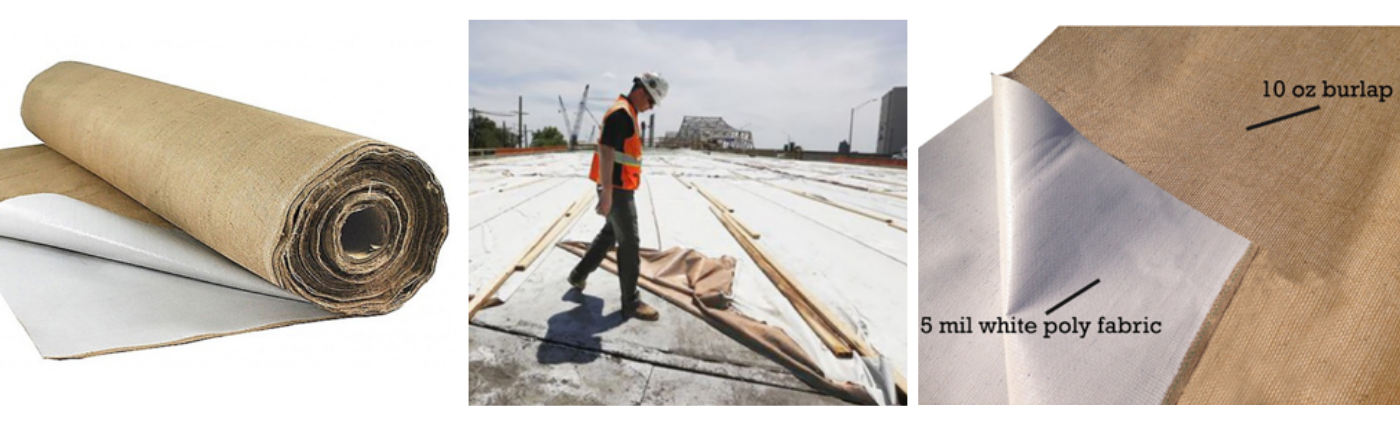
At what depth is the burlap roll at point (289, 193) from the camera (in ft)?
6.43

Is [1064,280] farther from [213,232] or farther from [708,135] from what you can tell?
[213,232]

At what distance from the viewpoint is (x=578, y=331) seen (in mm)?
2445

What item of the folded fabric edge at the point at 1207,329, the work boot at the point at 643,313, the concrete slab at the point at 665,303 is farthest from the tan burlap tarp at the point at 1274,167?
the work boot at the point at 643,313

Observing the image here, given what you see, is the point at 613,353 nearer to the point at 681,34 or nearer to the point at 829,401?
the point at 829,401

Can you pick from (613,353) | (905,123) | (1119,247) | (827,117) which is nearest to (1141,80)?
(1119,247)

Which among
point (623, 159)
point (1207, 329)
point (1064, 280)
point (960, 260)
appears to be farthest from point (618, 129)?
point (1207, 329)

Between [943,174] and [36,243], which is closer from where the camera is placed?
[943,174]

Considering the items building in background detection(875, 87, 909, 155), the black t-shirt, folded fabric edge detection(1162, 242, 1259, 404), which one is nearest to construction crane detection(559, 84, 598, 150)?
the black t-shirt

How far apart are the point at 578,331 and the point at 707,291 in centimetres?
46

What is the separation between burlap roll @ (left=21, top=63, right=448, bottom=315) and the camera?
1.96m

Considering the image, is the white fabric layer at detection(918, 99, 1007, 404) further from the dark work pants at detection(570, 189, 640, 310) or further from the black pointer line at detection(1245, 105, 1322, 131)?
the dark work pants at detection(570, 189, 640, 310)

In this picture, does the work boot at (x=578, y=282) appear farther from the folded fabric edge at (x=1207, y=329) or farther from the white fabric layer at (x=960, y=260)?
the folded fabric edge at (x=1207, y=329)

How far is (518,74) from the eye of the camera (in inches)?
89.9

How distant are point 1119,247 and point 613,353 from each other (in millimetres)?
1623
